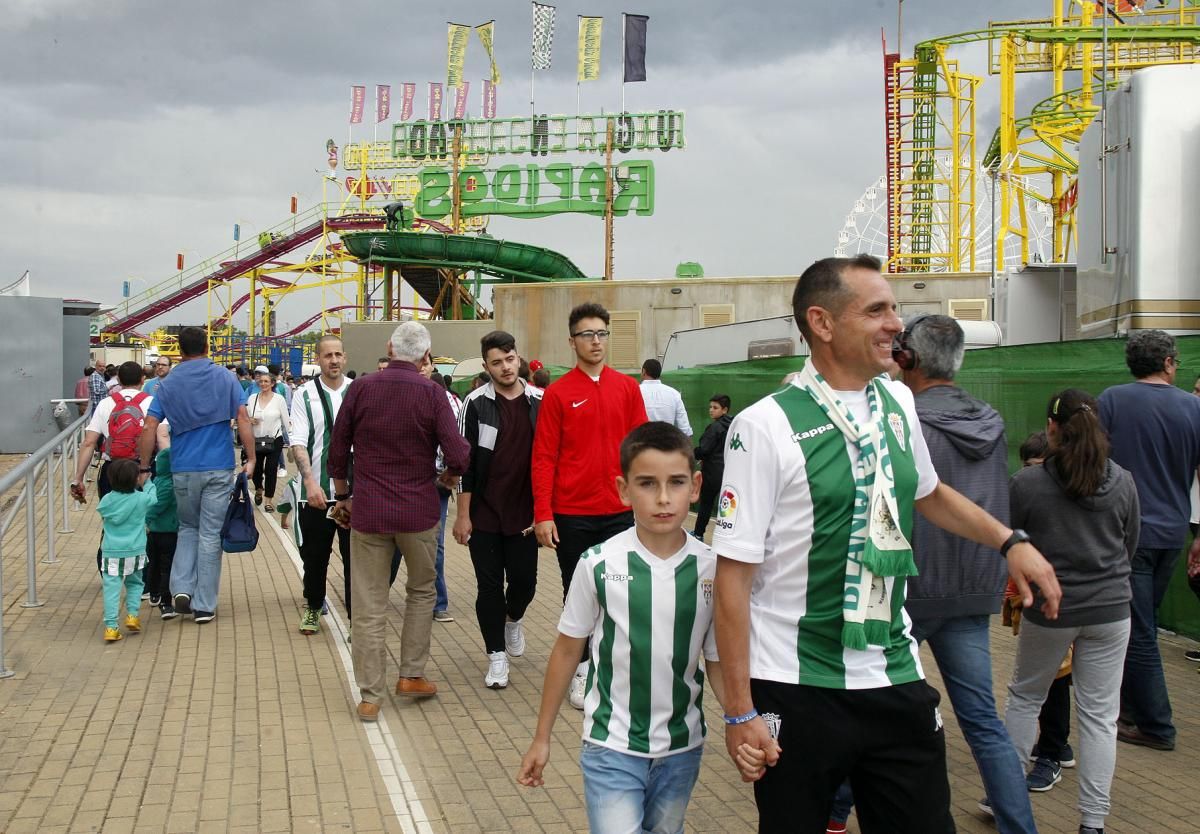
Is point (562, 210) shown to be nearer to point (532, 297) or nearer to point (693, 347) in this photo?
point (532, 297)

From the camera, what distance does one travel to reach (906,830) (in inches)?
115

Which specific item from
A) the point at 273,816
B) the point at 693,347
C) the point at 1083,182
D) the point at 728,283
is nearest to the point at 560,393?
the point at 273,816

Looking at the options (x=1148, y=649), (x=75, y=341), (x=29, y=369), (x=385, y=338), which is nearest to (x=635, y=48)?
(x=385, y=338)

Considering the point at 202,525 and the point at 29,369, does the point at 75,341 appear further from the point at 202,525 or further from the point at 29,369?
the point at 202,525

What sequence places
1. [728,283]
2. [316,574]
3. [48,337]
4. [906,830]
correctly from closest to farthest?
[906,830] → [316,574] → [48,337] → [728,283]

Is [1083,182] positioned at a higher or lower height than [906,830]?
higher

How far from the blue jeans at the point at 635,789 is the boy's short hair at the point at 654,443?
0.79 m

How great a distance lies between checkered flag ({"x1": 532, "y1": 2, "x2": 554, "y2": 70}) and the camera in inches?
2219

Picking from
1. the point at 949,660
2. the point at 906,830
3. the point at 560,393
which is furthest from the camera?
the point at 560,393

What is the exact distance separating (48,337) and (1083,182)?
2161 cm

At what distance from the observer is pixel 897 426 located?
10.0 ft

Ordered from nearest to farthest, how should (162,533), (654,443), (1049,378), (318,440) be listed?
(654,443) → (318,440) → (1049,378) → (162,533)

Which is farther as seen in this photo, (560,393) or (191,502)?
(191,502)

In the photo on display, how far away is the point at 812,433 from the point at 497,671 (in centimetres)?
459
